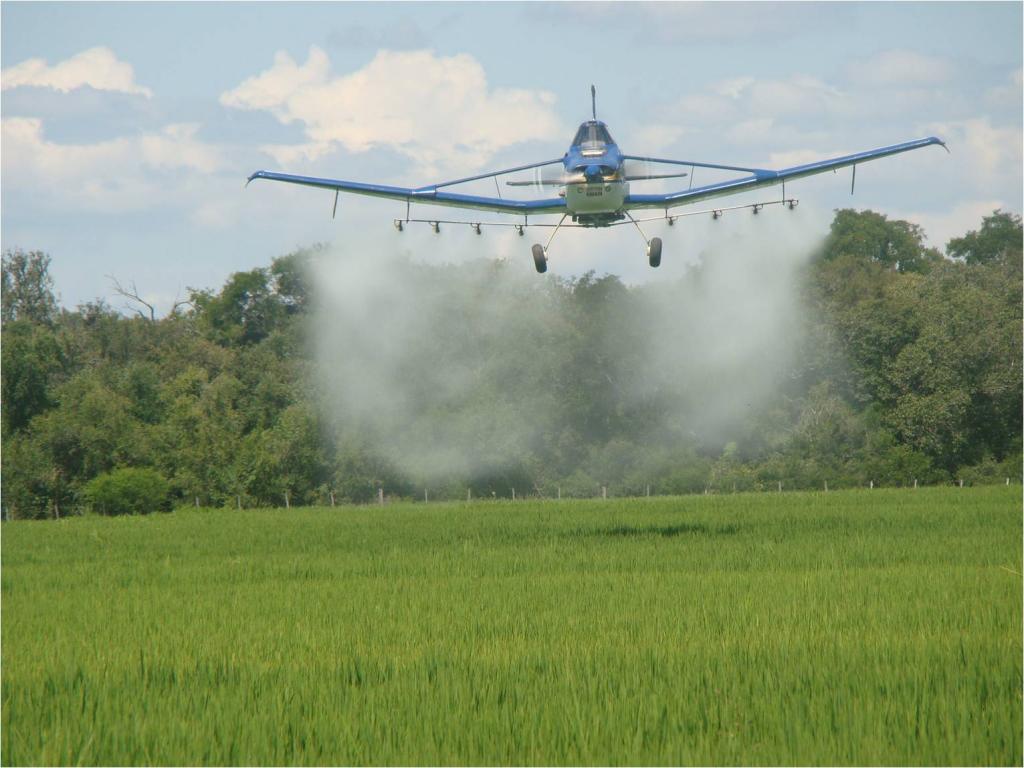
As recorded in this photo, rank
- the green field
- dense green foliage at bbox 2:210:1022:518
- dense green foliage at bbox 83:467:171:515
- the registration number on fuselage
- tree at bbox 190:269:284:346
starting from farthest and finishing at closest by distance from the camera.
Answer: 1. tree at bbox 190:269:284:346
2. dense green foliage at bbox 2:210:1022:518
3. dense green foliage at bbox 83:467:171:515
4. the registration number on fuselage
5. the green field

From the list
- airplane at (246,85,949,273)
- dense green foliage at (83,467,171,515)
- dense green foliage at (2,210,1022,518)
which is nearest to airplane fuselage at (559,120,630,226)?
airplane at (246,85,949,273)

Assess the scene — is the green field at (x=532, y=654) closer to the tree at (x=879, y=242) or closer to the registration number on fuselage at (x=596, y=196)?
the registration number on fuselage at (x=596, y=196)

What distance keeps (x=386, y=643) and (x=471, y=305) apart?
65215mm

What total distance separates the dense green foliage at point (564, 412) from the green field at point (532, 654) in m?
42.7

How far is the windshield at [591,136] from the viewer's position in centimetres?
2734

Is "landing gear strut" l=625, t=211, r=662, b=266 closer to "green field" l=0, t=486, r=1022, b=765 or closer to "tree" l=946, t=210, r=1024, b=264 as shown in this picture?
"green field" l=0, t=486, r=1022, b=765

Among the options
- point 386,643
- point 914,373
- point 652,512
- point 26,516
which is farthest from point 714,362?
point 386,643

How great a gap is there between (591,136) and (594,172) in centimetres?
87

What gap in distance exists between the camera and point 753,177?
29.7 metres

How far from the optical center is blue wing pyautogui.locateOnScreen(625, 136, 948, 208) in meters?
27.7

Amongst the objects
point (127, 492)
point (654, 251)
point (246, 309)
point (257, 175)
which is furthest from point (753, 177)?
point (246, 309)

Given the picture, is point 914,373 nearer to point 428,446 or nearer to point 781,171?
point 428,446

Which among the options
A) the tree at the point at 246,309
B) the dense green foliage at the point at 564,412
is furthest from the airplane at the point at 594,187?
the tree at the point at 246,309

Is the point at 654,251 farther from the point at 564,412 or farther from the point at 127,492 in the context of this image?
the point at 564,412
